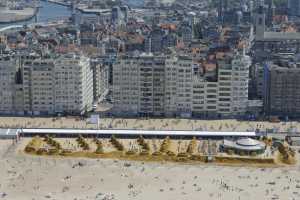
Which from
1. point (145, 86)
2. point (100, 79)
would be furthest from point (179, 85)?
point (100, 79)

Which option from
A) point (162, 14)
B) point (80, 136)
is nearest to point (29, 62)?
point (80, 136)

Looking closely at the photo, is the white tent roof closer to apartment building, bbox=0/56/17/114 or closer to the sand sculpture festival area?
the sand sculpture festival area

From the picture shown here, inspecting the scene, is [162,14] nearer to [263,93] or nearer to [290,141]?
[263,93]

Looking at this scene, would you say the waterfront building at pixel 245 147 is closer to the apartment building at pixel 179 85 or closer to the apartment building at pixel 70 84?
the apartment building at pixel 179 85

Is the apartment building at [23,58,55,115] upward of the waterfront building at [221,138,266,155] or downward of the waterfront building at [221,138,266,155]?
upward

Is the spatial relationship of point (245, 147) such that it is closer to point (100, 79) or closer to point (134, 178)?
point (134, 178)

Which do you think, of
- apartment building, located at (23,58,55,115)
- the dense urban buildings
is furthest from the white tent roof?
apartment building, located at (23,58,55,115)

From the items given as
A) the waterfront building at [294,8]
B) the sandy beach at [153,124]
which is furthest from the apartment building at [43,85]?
the waterfront building at [294,8]

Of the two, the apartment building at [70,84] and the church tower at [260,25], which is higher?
the church tower at [260,25]
